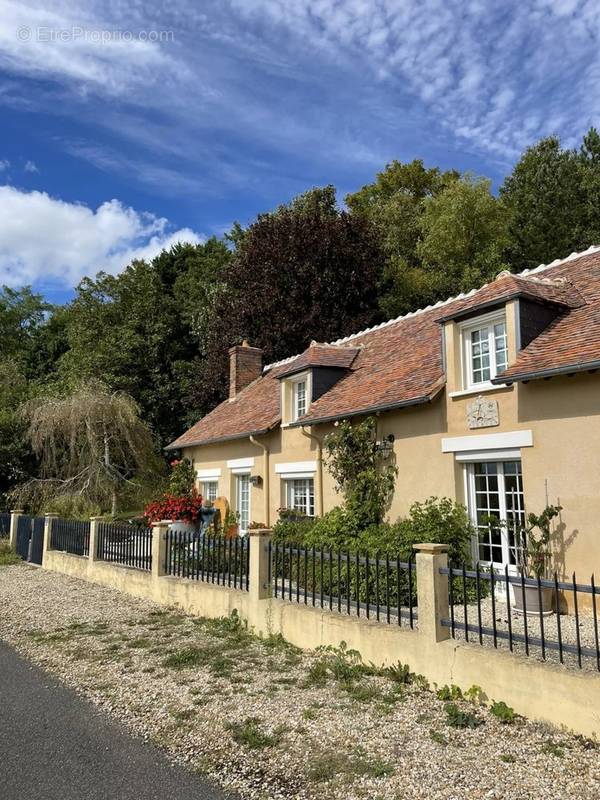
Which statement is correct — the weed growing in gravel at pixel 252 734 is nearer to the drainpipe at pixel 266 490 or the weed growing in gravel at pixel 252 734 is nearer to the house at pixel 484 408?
the house at pixel 484 408

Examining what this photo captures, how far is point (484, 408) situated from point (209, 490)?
11.0 meters

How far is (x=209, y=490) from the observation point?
60.7 ft

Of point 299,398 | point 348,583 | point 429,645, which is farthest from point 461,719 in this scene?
point 299,398

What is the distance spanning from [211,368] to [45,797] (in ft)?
75.5

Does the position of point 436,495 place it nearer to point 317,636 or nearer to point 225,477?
point 317,636

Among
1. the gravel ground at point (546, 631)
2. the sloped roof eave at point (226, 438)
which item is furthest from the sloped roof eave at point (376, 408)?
the gravel ground at point (546, 631)

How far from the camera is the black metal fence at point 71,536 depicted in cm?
1403

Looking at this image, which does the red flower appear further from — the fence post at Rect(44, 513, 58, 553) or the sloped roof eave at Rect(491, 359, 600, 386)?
the sloped roof eave at Rect(491, 359, 600, 386)

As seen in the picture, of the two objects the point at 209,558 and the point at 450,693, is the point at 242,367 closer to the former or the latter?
the point at 209,558

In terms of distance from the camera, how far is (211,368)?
2652 cm

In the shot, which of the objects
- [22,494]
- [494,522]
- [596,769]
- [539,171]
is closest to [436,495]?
[494,522]

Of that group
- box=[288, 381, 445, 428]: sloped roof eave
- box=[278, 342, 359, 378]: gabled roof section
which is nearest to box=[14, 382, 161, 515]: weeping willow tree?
box=[278, 342, 359, 378]: gabled roof section

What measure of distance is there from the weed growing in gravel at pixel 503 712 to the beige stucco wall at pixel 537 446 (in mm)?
3580

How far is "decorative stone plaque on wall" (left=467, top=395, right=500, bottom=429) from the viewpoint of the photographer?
9.53 metres
